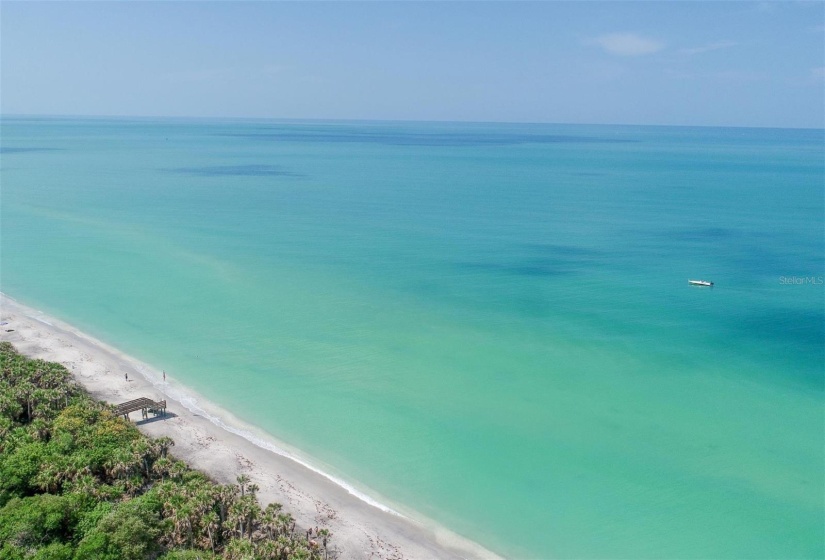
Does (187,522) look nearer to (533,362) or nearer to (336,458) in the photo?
(336,458)

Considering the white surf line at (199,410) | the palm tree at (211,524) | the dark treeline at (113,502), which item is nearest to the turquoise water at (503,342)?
the white surf line at (199,410)

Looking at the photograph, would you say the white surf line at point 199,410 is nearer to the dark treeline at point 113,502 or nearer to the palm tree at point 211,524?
the dark treeline at point 113,502

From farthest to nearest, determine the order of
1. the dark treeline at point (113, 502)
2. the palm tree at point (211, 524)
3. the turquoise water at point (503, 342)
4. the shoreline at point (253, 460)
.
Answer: the turquoise water at point (503, 342) < the shoreline at point (253, 460) < the palm tree at point (211, 524) < the dark treeline at point (113, 502)

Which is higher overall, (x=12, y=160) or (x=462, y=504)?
(x=12, y=160)

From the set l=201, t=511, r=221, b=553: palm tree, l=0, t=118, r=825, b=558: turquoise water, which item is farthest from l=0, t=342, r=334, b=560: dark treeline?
l=0, t=118, r=825, b=558: turquoise water

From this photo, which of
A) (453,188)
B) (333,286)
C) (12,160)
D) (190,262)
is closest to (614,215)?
(453,188)

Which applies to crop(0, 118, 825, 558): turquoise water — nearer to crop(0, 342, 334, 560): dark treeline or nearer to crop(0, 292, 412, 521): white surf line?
crop(0, 292, 412, 521): white surf line
